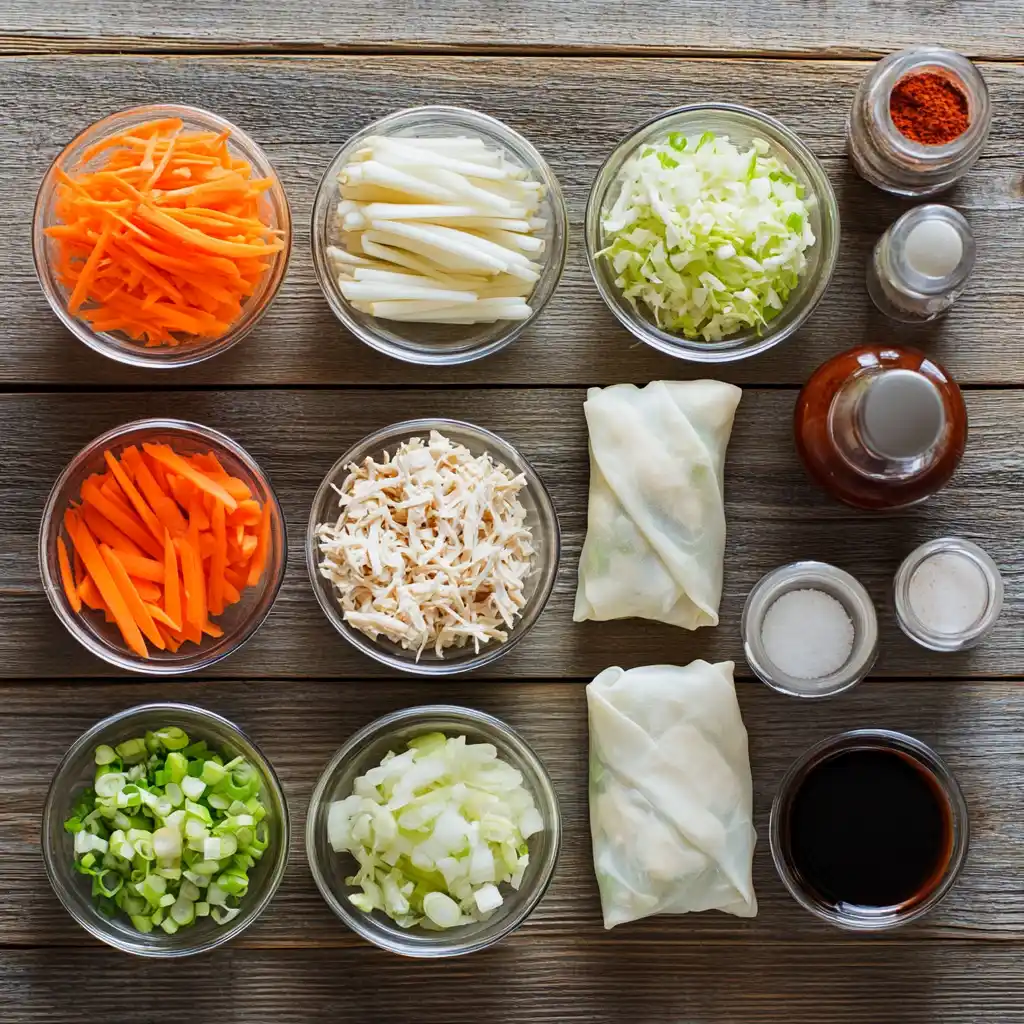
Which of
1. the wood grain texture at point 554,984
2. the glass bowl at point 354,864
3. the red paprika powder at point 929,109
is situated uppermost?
the red paprika powder at point 929,109

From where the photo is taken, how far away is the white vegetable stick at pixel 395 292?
1528 mm

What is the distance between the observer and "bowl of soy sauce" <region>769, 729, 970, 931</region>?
158 cm

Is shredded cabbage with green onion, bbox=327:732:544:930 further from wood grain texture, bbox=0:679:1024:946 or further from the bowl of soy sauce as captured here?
the bowl of soy sauce

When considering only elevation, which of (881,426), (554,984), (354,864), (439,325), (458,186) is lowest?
(554,984)

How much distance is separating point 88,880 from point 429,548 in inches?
30.4

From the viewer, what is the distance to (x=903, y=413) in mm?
1399

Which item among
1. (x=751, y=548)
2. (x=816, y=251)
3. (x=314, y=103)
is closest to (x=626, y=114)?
(x=816, y=251)

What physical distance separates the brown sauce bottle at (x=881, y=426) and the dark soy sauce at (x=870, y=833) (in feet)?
1.47

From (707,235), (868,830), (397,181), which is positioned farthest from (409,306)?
(868,830)

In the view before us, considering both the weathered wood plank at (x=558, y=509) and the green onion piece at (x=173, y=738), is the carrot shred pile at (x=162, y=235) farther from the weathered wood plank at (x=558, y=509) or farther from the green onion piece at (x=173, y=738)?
the green onion piece at (x=173, y=738)

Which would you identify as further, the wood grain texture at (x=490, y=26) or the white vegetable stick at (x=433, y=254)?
the wood grain texture at (x=490, y=26)

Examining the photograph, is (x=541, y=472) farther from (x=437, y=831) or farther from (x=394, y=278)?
(x=437, y=831)

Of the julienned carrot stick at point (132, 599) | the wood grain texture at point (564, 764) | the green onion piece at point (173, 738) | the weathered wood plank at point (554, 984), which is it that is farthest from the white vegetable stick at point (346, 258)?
the weathered wood plank at point (554, 984)

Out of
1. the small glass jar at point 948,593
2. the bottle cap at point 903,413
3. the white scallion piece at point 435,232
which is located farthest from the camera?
the small glass jar at point 948,593
